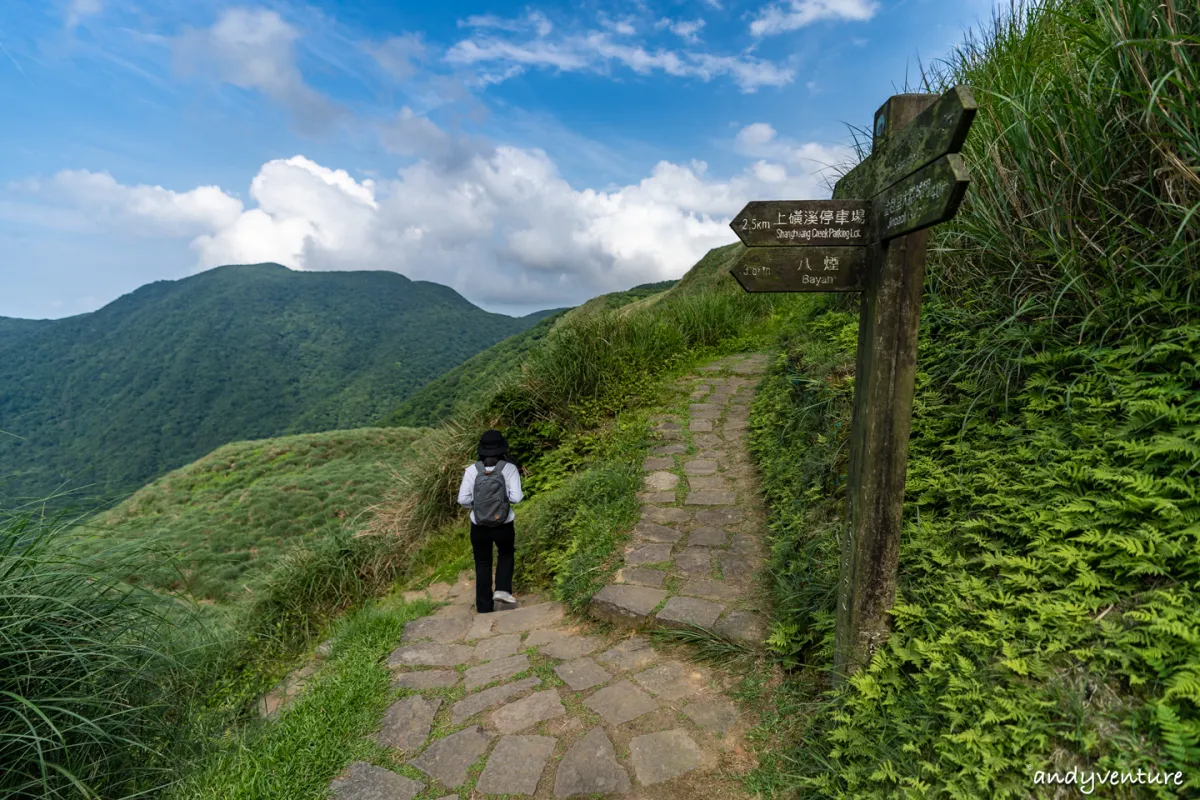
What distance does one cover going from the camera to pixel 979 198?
9.98 feet

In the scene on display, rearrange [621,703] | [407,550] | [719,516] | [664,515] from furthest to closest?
[407,550] < [664,515] < [719,516] < [621,703]

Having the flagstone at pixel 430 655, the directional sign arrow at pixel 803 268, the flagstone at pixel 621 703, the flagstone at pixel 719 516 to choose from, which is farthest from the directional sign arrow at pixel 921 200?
the flagstone at pixel 430 655

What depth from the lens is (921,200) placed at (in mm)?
1750

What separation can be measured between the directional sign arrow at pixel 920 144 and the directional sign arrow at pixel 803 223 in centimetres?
12

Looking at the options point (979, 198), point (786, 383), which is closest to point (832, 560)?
point (979, 198)

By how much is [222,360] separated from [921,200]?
9869 cm

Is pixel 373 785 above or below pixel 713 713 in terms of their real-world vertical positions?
below

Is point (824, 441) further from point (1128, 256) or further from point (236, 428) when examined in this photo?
point (236, 428)

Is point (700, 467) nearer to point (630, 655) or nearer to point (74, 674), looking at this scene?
point (630, 655)

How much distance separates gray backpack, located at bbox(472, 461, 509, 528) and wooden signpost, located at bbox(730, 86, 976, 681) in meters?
2.60

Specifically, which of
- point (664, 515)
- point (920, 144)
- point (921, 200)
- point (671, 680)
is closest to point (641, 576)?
point (664, 515)

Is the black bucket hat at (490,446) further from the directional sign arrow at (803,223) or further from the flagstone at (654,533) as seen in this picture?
the directional sign arrow at (803,223)

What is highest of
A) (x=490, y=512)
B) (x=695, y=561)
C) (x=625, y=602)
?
(x=490, y=512)

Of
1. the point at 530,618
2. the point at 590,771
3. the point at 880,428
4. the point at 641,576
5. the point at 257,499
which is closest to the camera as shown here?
the point at 880,428
